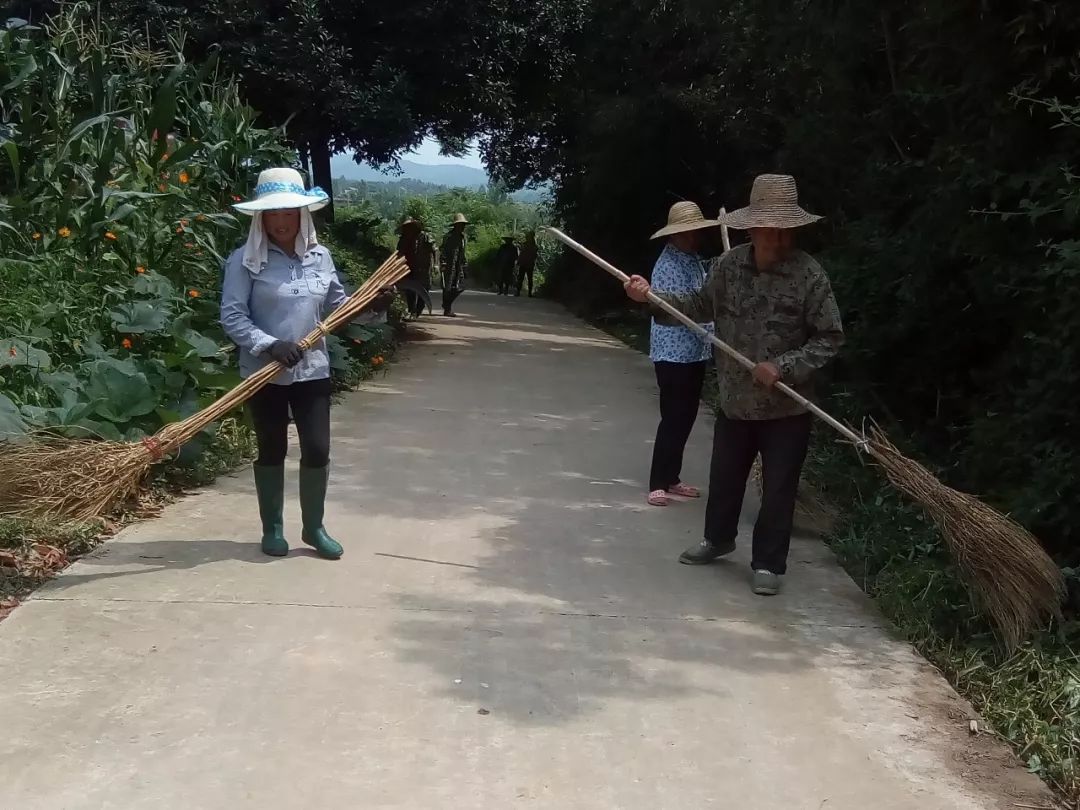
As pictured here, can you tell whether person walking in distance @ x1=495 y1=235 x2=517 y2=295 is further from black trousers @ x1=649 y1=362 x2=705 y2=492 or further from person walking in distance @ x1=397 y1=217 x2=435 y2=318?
black trousers @ x1=649 y1=362 x2=705 y2=492

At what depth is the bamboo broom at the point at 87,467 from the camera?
5086 millimetres

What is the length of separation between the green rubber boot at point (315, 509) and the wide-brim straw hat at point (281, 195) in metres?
1.17

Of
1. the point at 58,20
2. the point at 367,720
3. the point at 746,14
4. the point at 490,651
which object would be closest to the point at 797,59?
the point at 746,14

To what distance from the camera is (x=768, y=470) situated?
521cm

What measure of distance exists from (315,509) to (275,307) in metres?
0.93

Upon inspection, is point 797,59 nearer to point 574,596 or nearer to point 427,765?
point 574,596

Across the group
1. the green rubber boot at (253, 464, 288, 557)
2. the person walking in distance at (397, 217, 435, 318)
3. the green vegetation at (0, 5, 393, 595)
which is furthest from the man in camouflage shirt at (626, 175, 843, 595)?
the person walking in distance at (397, 217, 435, 318)

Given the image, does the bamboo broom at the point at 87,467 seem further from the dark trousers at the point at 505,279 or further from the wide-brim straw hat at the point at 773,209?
the dark trousers at the point at 505,279

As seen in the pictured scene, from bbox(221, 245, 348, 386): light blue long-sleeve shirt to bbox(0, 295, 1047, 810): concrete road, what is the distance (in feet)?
2.90

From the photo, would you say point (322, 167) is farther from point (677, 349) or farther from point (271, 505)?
point (271, 505)

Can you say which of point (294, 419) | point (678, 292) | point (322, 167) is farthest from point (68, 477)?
point (322, 167)

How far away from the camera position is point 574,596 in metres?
5.02

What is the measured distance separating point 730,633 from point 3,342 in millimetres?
4042

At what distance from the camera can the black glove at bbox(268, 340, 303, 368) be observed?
16.4 ft
